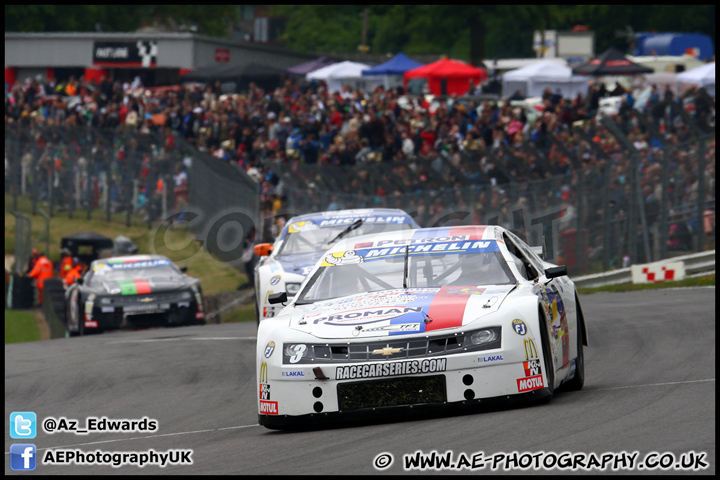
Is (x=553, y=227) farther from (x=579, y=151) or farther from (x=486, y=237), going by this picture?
(x=486, y=237)

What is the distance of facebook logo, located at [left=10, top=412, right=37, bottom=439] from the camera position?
9312 mm

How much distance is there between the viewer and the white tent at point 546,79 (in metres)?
36.7

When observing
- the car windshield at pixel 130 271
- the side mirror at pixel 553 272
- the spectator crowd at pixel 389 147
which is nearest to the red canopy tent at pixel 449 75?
the spectator crowd at pixel 389 147

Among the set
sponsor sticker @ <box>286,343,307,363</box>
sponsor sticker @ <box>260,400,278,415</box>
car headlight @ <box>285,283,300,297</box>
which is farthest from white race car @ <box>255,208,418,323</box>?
sponsor sticker @ <box>286,343,307,363</box>

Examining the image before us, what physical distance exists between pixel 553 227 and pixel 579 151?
1.31 metres

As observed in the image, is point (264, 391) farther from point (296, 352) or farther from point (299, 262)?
point (299, 262)

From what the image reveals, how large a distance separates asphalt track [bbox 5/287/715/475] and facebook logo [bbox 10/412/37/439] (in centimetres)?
10

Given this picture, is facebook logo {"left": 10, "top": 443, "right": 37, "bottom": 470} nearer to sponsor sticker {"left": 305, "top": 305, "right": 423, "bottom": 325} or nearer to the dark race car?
sponsor sticker {"left": 305, "top": 305, "right": 423, "bottom": 325}

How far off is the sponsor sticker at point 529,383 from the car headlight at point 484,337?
0.30m

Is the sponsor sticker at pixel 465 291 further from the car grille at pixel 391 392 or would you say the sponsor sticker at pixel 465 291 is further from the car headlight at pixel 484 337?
the car grille at pixel 391 392

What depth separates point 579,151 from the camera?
66.0ft

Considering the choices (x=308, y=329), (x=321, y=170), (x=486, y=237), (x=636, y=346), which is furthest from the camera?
(x=321, y=170)

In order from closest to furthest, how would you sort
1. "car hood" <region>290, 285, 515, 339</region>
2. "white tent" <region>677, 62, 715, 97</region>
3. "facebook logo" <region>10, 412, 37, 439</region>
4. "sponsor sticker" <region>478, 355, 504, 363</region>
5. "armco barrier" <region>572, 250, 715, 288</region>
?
1. "sponsor sticker" <region>478, 355, 504, 363</region>
2. "car hood" <region>290, 285, 515, 339</region>
3. "facebook logo" <region>10, 412, 37, 439</region>
4. "armco barrier" <region>572, 250, 715, 288</region>
5. "white tent" <region>677, 62, 715, 97</region>

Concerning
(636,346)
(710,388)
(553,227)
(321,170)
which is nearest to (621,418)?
(710,388)
